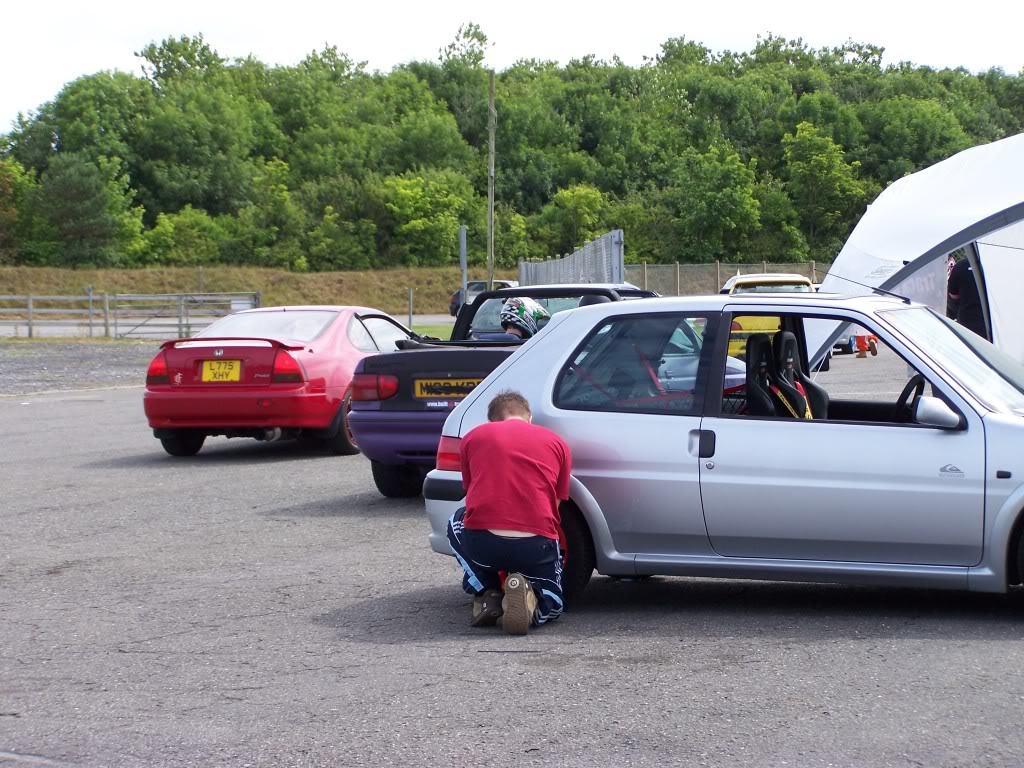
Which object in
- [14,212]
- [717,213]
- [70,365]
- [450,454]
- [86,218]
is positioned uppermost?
[14,212]

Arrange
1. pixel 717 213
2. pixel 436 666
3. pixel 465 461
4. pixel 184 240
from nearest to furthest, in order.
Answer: pixel 436 666, pixel 465 461, pixel 717 213, pixel 184 240

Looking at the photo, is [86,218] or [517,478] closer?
[517,478]

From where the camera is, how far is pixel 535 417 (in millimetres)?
6555

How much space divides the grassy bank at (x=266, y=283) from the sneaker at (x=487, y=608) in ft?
242

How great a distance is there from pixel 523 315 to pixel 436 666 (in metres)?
7.20

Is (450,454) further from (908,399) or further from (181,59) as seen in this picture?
(181,59)

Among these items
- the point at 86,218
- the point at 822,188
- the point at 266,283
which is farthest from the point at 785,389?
the point at 86,218

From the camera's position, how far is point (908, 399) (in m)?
7.17

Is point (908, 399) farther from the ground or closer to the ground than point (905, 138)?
closer to the ground

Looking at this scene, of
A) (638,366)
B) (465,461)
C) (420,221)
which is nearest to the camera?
(465,461)

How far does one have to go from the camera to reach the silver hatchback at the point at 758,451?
5.95 m

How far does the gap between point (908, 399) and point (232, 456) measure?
8.31m

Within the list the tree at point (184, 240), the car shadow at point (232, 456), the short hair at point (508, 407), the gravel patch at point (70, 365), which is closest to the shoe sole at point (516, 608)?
the short hair at point (508, 407)

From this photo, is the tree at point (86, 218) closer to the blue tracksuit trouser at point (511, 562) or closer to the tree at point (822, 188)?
the tree at point (822, 188)
